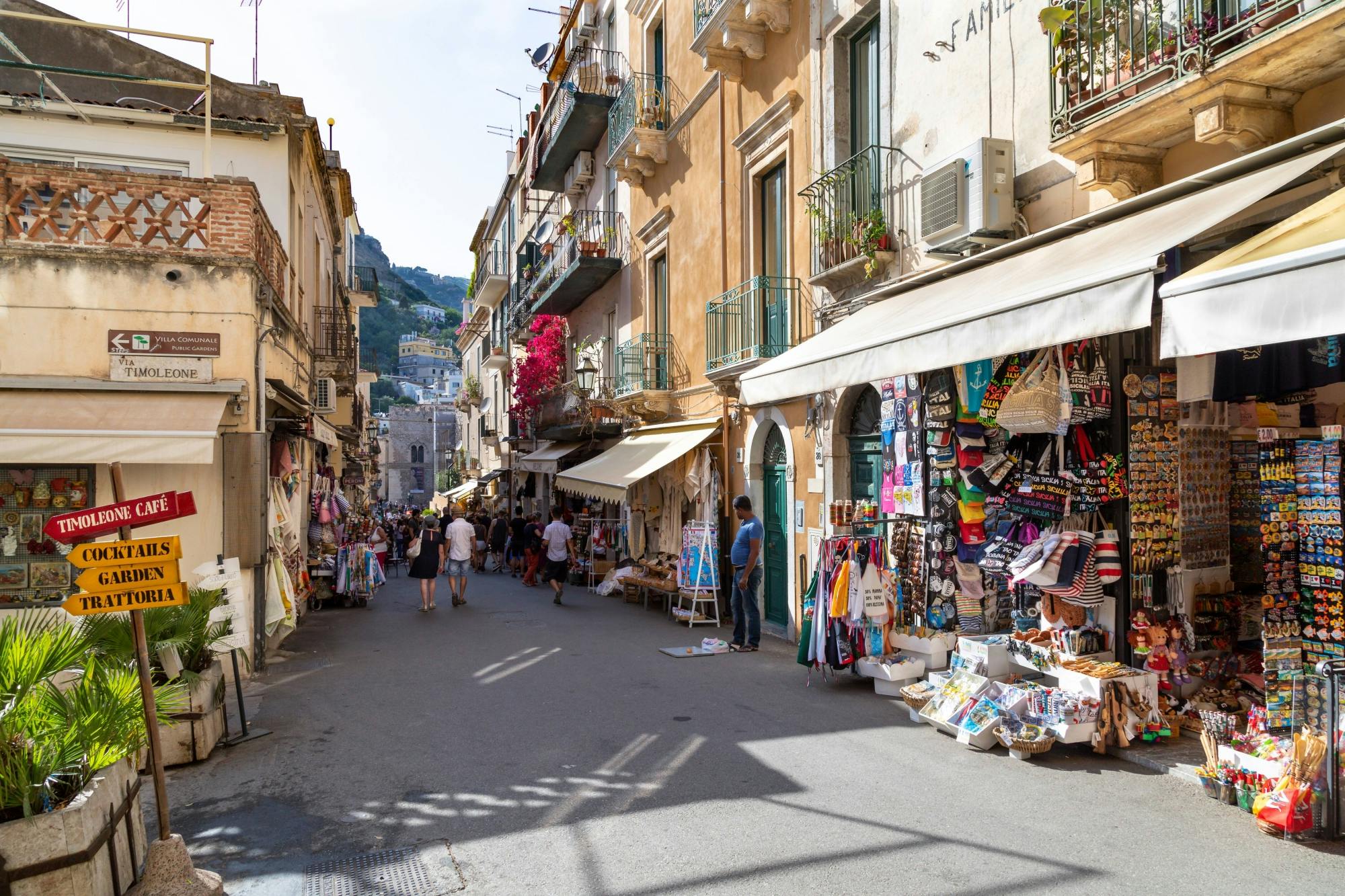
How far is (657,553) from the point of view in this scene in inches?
631

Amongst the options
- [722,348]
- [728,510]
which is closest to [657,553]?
[728,510]

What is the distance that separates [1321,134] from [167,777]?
26.5ft

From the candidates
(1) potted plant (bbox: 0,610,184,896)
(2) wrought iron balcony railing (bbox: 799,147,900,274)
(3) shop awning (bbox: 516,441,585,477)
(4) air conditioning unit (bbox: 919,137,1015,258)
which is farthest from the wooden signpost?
(3) shop awning (bbox: 516,441,585,477)

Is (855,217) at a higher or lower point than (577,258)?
lower

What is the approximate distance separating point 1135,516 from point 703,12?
9.76 m

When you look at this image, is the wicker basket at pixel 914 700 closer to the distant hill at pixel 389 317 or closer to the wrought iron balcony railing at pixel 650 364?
the wrought iron balcony railing at pixel 650 364

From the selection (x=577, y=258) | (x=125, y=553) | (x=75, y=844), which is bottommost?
(x=75, y=844)

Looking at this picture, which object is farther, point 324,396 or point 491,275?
point 491,275

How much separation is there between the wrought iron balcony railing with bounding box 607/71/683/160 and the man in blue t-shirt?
8465 mm

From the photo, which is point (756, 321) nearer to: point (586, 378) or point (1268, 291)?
point (586, 378)

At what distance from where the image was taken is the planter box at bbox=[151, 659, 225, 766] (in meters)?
6.20

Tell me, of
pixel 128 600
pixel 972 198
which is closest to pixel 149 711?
pixel 128 600

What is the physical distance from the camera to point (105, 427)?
8.11m

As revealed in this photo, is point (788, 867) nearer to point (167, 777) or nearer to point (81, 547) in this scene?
point (81, 547)
